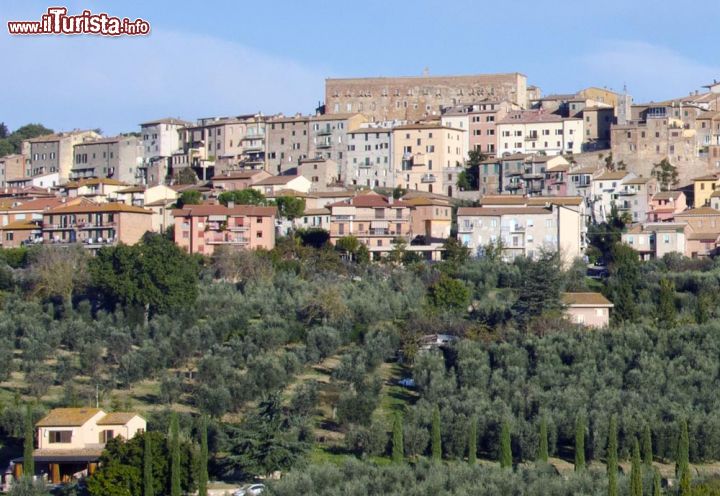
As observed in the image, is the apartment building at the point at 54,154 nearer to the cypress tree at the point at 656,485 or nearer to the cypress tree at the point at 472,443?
the cypress tree at the point at 472,443

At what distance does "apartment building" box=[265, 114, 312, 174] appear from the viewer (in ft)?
312

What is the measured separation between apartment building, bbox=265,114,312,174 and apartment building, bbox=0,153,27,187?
15.0 m

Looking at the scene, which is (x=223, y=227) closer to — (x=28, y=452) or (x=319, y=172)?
(x=319, y=172)

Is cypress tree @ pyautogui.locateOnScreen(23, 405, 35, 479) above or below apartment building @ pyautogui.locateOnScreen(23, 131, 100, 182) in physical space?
below

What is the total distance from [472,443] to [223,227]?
31.8 m

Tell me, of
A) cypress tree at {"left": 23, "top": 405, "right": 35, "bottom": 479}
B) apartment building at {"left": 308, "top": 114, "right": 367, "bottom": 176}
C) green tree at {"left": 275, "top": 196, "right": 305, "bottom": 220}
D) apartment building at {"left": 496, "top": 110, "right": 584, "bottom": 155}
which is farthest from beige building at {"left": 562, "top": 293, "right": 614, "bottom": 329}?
apartment building at {"left": 308, "top": 114, "right": 367, "bottom": 176}

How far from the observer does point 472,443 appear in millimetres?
48062

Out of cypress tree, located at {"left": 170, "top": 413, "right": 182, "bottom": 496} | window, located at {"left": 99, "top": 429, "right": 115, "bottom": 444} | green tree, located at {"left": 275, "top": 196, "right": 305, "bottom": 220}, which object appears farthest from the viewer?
green tree, located at {"left": 275, "top": 196, "right": 305, "bottom": 220}

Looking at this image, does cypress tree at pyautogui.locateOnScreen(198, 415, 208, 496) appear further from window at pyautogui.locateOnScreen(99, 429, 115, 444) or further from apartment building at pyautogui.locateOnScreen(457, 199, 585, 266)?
apartment building at pyautogui.locateOnScreen(457, 199, 585, 266)

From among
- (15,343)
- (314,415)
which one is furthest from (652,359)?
(15,343)

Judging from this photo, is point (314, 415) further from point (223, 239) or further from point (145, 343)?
point (223, 239)

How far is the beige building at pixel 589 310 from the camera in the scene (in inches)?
2554

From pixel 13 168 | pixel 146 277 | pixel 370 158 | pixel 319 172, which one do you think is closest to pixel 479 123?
pixel 370 158

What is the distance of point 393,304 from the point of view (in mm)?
65875
